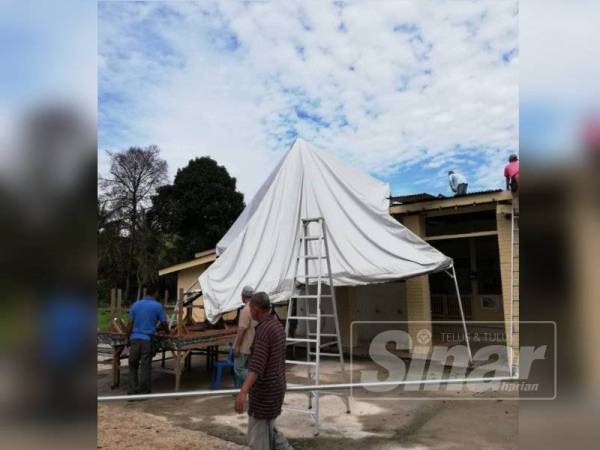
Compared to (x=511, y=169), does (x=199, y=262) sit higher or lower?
lower

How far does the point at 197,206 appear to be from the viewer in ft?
97.9

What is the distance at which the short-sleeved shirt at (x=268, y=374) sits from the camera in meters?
4.05

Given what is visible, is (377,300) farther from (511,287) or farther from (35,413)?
(35,413)

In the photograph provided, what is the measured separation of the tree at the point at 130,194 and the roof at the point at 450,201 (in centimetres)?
2032

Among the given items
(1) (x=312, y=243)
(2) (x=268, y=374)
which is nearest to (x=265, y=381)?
(2) (x=268, y=374)

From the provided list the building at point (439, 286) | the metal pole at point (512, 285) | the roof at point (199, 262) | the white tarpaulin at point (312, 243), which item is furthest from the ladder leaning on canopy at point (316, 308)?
the roof at point (199, 262)

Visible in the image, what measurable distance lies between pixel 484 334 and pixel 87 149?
12609 millimetres

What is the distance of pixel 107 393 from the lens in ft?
26.2

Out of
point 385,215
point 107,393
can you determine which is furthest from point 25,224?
point 385,215

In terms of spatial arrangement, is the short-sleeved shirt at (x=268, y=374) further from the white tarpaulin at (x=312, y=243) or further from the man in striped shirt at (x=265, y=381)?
the white tarpaulin at (x=312, y=243)

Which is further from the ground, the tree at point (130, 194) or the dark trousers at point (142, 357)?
the tree at point (130, 194)

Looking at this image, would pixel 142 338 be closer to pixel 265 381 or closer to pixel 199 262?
pixel 265 381

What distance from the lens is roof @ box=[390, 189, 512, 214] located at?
936 cm

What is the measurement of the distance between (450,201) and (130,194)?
2524 cm
